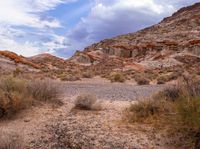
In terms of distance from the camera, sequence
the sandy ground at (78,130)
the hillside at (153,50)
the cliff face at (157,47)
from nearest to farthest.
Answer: the sandy ground at (78,130) < the hillside at (153,50) < the cliff face at (157,47)

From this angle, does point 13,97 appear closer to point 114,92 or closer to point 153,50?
point 114,92

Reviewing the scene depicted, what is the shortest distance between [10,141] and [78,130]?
1701mm

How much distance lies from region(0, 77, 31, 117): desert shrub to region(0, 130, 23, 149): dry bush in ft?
6.20

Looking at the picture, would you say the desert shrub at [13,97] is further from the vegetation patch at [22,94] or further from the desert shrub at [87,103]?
the desert shrub at [87,103]

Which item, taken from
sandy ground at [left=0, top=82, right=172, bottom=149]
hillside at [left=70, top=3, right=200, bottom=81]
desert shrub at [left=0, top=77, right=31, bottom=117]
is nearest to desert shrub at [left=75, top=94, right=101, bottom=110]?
sandy ground at [left=0, top=82, right=172, bottom=149]

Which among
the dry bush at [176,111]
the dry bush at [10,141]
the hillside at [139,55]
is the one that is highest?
the hillside at [139,55]

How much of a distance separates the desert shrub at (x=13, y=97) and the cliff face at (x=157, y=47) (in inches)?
1799

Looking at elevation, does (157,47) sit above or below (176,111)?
above

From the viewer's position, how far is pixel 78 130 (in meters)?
10.5

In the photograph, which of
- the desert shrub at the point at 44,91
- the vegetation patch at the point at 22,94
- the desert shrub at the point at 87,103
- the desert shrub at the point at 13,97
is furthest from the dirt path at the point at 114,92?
the desert shrub at the point at 13,97

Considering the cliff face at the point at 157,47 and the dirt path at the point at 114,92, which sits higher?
the cliff face at the point at 157,47

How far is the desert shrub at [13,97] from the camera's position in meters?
12.0

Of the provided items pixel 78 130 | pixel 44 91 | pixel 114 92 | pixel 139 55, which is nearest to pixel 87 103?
pixel 44 91

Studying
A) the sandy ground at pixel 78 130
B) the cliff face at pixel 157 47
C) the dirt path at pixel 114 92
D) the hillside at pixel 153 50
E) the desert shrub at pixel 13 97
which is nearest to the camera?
the sandy ground at pixel 78 130
